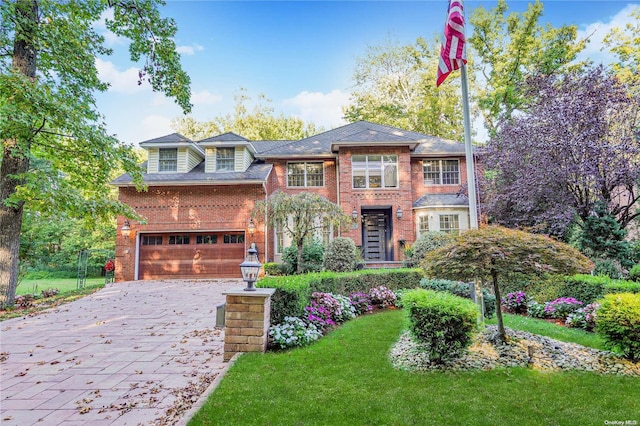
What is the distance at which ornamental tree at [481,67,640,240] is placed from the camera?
9.89 meters

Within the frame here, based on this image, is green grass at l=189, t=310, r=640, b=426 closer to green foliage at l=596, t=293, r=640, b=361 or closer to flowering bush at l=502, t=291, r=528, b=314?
green foliage at l=596, t=293, r=640, b=361

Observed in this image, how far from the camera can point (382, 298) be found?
8289 mm

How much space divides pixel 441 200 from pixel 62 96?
557 inches

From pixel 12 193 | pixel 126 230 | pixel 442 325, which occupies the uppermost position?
pixel 12 193

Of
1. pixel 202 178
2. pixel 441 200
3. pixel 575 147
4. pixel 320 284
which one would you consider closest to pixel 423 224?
pixel 441 200

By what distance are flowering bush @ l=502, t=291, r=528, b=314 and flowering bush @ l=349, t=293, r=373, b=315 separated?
10.8 ft

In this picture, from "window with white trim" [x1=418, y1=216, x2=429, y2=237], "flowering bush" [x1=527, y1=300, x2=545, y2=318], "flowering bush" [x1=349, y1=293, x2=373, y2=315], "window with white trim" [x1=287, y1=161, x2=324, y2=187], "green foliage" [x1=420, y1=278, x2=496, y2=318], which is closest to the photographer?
"green foliage" [x1=420, y1=278, x2=496, y2=318]

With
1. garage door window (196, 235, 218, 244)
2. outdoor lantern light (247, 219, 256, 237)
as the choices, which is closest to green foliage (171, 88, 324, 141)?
garage door window (196, 235, 218, 244)

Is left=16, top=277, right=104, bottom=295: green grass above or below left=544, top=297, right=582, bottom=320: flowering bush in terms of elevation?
below

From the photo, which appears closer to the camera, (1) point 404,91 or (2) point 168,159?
(2) point 168,159

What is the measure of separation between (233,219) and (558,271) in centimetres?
1211

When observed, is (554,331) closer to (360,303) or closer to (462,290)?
(462,290)

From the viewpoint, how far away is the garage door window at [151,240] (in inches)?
575

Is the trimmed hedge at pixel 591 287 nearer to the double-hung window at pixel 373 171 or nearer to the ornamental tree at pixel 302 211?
the ornamental tree at pixel 302 211
